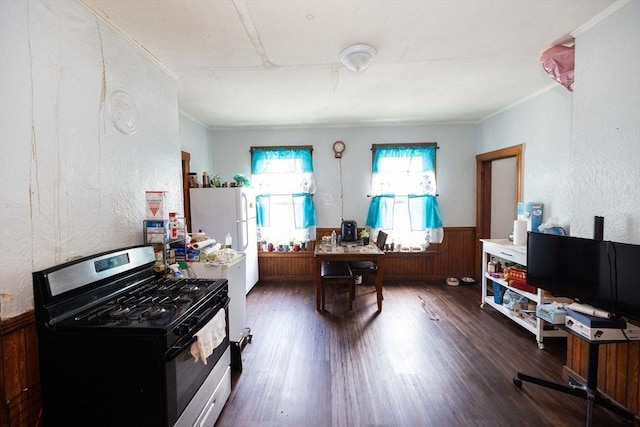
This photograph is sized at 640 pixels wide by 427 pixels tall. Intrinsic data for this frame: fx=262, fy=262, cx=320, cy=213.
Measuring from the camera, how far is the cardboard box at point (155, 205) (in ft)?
6.17

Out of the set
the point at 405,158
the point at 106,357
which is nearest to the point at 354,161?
the point at 405,158

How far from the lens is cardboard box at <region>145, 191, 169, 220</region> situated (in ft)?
6.17

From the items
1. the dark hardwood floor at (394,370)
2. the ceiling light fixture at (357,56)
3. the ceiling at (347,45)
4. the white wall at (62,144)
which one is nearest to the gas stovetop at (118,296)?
the white wall at (62,144)

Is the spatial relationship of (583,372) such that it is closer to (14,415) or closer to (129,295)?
(129,295)

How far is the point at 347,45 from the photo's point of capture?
1.98 m

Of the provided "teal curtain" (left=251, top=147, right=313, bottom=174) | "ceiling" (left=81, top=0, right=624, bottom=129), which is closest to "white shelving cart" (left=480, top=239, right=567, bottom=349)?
"ceiling" (left=81, top=0, right=624, bottom=129)

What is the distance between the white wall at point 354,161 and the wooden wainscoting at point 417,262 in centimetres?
26

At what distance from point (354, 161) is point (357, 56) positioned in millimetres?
2339

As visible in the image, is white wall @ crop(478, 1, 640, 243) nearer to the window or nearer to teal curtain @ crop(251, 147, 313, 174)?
the window

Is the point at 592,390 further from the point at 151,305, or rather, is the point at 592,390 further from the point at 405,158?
the point at 405,158

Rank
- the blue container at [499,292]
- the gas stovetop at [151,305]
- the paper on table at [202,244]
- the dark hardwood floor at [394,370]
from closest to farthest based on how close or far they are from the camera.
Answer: the gas stovetop at [151,305], the dark hardwood floor at [394,370], the paper on table at [202,244], the blue container at [499,292]

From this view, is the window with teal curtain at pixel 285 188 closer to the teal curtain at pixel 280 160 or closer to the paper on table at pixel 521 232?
the teal curtain at pixel 280 160

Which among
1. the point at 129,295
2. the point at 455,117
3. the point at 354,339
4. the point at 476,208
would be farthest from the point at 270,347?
the point at 455,117

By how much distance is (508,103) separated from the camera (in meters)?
3.36
